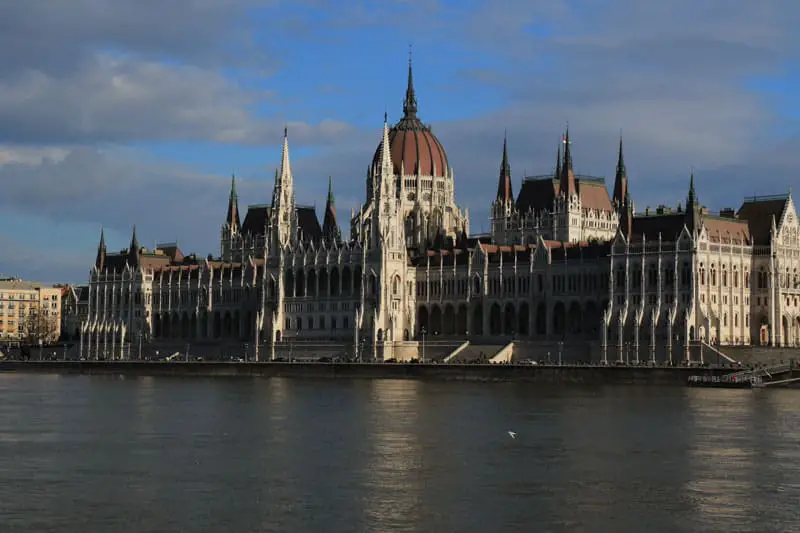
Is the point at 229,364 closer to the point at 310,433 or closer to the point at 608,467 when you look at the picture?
the point at 310,433

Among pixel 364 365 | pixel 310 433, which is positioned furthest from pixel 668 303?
pixel 310 433

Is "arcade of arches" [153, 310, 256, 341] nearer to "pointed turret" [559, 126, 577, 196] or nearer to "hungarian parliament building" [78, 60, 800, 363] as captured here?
"hungarian parliament building" [78, 60, 800, 363]

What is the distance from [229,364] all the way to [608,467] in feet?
323

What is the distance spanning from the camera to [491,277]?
162000 mm

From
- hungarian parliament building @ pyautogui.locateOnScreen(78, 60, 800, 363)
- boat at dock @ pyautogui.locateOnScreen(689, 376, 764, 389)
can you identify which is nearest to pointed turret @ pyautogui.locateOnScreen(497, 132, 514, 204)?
hungarian parliament building @ pyautogui.locateOnScreen(78, 60, 800, 363)

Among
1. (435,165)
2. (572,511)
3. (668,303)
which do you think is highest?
(435,165)

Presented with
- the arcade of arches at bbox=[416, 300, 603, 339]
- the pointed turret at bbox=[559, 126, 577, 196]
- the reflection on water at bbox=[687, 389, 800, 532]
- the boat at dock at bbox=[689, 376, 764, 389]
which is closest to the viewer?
the reflection on water at bbox=[687, 389, 800, 532]

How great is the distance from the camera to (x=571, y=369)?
13188cm

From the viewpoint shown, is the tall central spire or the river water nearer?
the river water

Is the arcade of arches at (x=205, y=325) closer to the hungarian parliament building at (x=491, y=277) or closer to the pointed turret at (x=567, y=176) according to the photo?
the hungarian parliament building at (x=491, y=277)

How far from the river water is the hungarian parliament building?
36.6 meters

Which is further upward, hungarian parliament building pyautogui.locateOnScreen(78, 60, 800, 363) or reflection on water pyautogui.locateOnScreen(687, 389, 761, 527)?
hungarian parliament building pyautogui.locateOnScreen(78, 60, 800, 363)

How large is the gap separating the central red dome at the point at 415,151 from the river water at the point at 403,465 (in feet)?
274

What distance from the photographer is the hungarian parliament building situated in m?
142
